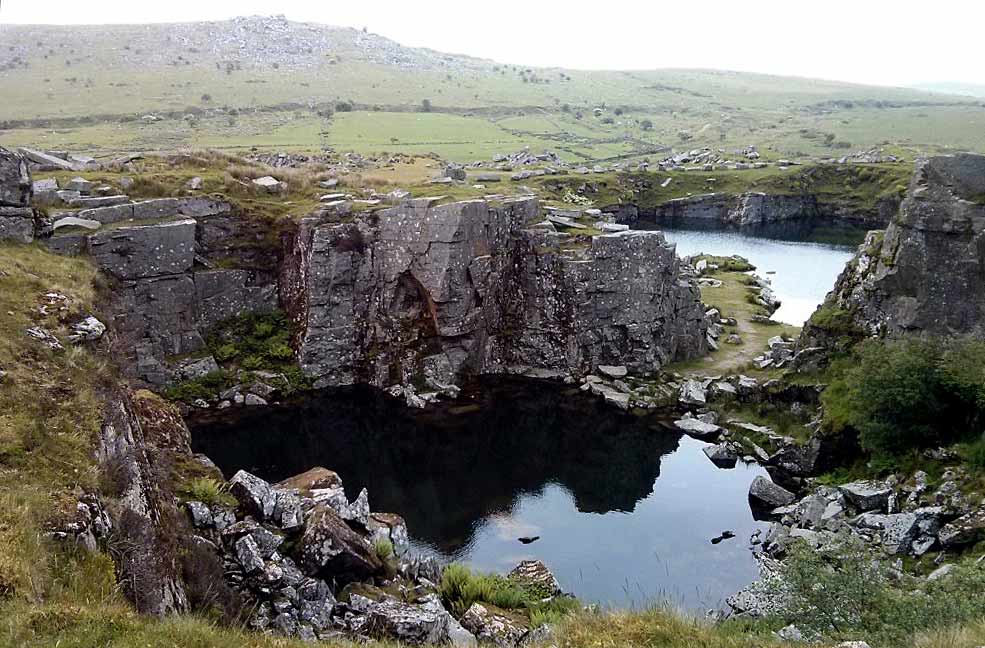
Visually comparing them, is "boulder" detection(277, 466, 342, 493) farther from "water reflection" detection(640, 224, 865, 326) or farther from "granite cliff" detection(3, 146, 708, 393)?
"water reflection" detection(640, 224, 865, 326)

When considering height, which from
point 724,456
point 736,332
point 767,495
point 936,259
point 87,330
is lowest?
point 724,456

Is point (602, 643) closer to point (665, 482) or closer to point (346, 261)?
point (665, 482)

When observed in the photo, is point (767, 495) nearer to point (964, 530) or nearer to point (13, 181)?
point (964, 530)

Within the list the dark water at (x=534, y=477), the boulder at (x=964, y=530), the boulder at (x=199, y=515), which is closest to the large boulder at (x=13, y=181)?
the dark water at (x=534, y=477)

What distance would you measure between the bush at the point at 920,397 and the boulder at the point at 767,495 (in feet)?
11.6

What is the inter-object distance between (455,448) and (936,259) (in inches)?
872

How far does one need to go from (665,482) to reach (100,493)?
80.3 feet

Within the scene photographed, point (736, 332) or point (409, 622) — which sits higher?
point (409, 622)

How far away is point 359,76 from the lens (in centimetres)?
16250

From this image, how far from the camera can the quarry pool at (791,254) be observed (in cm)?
6119

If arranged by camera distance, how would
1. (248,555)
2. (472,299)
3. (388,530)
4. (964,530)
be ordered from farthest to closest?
(472,299) → (964,530) → (388,530) → (248,555)

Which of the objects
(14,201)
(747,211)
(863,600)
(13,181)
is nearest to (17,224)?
(14,201)

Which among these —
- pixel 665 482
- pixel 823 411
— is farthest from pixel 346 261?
pixel 823 411

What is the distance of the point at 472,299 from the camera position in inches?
1672
